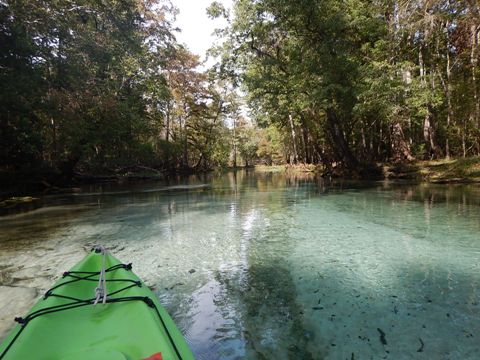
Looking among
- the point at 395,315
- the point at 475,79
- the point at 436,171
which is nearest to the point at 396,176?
the point at 436,171

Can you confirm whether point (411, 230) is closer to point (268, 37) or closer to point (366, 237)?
point (366, 237)

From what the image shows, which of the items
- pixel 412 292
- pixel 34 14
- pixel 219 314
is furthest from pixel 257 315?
pixel 34 14

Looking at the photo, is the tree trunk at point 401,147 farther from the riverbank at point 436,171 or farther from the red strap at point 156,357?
the red strap at point 156,357

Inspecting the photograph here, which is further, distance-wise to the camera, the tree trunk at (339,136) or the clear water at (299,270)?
the tree trunk at (339,136)

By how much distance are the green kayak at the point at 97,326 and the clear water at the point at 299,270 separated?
717 mm

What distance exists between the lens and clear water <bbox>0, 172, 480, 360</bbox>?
259cm

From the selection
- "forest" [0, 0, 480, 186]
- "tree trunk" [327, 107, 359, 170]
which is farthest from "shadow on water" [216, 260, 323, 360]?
"tree trunk" [327, 107, 359, 170]

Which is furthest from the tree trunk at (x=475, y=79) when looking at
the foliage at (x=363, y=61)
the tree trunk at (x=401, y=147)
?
the tree trunk at (x=401, y=147)

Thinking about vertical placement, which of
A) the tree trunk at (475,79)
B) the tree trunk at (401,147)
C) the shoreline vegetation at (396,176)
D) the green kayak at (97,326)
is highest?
the tree trunk at (475,79)

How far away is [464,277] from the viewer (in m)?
3.74

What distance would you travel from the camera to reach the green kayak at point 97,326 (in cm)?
170

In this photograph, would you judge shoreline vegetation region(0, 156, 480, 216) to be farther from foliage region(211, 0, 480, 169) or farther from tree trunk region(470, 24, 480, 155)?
tree trunk region(470, 24, 480, 155)

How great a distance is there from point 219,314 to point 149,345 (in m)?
1.47

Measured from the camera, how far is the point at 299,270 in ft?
13.8
